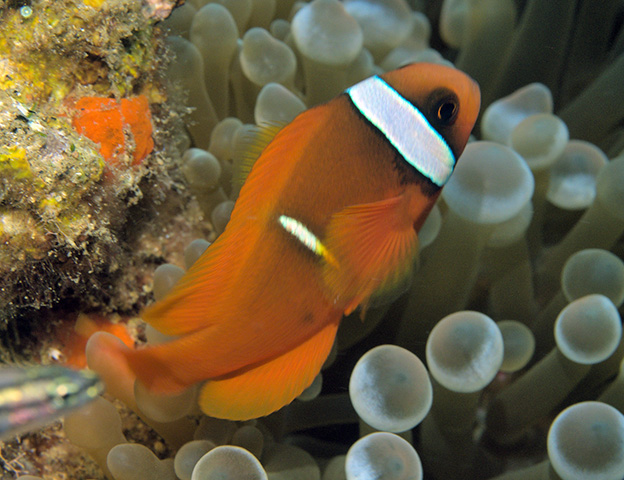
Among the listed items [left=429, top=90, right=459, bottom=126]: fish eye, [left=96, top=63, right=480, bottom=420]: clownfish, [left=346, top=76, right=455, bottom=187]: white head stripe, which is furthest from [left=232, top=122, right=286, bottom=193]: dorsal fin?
[left=429, top=90, right=459, bottom=126]: fish eye

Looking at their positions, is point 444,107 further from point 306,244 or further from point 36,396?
point 36,396

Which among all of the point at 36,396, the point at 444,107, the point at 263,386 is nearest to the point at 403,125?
the point at 444,107

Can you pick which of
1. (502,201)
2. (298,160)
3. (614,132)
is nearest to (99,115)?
(298,160)

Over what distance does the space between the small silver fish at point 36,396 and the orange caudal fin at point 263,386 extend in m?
0.52

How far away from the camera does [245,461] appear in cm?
91

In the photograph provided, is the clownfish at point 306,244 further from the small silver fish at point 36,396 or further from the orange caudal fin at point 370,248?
the small silver fish at point 36,396

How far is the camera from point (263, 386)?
976mm

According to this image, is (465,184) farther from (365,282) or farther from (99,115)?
(99,115)

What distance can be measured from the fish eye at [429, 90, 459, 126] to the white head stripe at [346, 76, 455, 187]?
21 mm

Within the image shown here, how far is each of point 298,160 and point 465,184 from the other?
40cm

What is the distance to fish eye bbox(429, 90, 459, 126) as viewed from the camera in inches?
39.8

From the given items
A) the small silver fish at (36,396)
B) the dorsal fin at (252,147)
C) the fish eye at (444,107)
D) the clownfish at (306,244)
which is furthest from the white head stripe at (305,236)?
the small silver fish at (36,396)

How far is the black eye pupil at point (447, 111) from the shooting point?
3.34ft

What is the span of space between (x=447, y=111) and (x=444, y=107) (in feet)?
0.04
